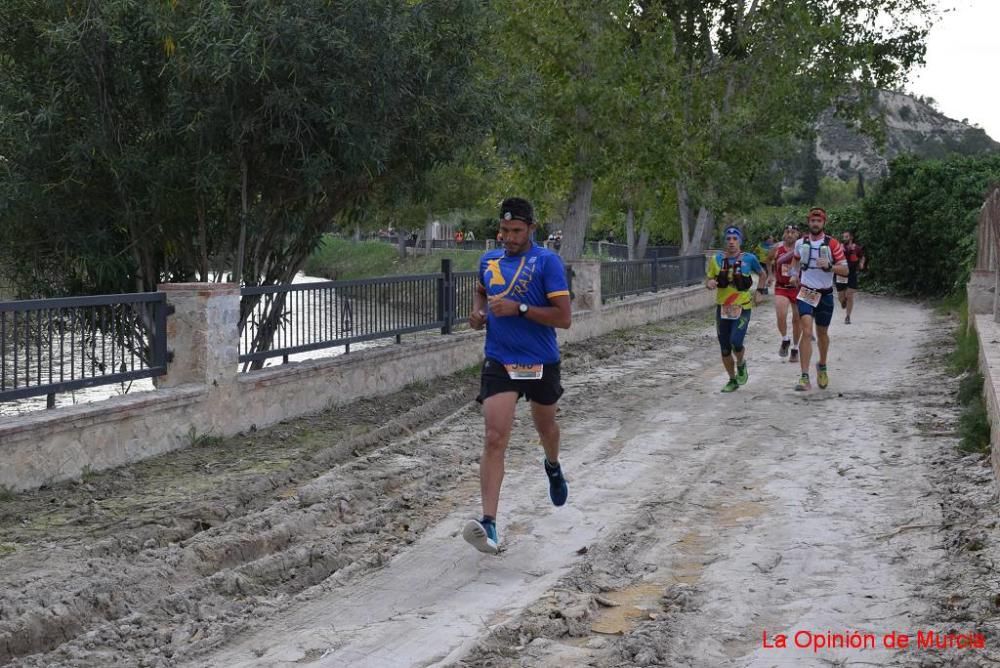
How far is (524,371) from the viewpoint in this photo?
661 centimetres

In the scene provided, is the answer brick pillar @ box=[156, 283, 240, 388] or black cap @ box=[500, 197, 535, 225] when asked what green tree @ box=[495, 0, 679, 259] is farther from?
black cap @ box=[500, 197, 535, 225]

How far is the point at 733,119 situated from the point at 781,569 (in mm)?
25282

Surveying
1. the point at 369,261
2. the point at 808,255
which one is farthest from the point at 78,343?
the point at 369,261

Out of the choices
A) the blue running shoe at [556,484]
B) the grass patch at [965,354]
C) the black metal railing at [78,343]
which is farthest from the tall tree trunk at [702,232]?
the blue running shoe at [556,484]

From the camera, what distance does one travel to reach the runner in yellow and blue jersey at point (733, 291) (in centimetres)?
1256

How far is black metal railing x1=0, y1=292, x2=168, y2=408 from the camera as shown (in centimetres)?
816

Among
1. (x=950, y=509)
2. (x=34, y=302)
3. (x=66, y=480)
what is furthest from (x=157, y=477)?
(x=950, y=509)

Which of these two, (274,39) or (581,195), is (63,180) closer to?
(274,39)

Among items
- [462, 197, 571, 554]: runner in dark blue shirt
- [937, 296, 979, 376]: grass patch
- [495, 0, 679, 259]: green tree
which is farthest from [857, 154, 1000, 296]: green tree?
[462, 197, 571, 554]: runner in dark blue shirt

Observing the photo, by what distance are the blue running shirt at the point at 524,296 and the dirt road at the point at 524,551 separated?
1132mm

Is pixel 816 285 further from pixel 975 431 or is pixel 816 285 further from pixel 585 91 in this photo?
pixel 585 91

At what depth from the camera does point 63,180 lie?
11.0 meters

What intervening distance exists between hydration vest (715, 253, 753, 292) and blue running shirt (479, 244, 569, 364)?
6291mm

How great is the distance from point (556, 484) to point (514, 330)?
114 centimetres
